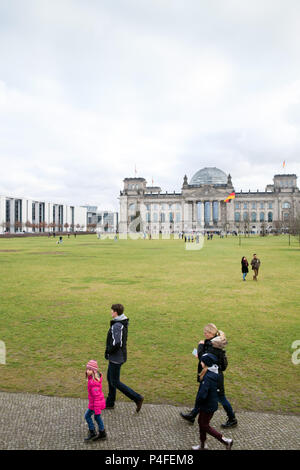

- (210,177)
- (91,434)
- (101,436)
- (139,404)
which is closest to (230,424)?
(139,404)

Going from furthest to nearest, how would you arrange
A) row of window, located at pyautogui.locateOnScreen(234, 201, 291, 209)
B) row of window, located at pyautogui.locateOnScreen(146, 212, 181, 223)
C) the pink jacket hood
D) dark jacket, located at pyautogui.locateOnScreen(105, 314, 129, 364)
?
row of window, located at pyautogui.locateOnScreen(146, 212, 181, 223) < row of window, located at pyautogui.locateOnScreen(234, 201, 291, 209) < dark jacket, located at pyautogui.locateOnScreen(105, 314, 129, 364) < the pink jacket hood

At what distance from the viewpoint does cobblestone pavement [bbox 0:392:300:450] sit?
5.21 metres

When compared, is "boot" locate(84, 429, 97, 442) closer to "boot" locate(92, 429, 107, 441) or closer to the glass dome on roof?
"boot" locate(92, 429, 107, 441)

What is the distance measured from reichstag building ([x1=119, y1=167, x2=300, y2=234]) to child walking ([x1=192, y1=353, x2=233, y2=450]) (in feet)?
437

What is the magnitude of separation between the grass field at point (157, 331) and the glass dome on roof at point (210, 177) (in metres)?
143

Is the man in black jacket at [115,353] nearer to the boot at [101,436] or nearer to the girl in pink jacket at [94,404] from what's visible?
the girl in pink jacket at [94,404]

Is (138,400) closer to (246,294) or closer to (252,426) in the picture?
(252,426)

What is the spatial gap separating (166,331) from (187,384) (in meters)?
3.28

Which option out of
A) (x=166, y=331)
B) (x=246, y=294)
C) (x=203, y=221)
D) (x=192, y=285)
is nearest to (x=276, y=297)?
(x=246, y=294)

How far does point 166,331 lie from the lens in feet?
34.6

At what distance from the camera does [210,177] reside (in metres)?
162

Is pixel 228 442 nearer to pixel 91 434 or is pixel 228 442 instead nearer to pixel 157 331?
pixel 91 434

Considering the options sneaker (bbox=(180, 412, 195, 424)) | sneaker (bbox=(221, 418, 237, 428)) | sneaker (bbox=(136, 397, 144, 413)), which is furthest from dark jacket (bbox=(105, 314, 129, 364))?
sneaker (bbox=(221, 418, 237, 428))

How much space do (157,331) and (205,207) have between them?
464 feet
